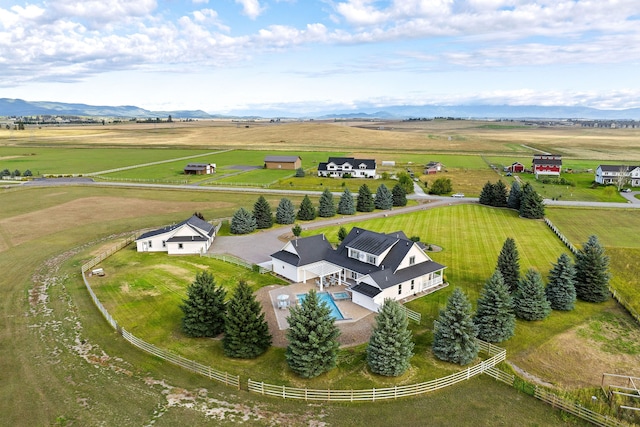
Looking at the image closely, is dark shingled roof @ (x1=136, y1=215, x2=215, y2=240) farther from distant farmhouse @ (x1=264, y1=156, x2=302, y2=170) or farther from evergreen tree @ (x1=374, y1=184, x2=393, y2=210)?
distant farmhouse @ (x1=264, y1=156, x2=302, y2=170)

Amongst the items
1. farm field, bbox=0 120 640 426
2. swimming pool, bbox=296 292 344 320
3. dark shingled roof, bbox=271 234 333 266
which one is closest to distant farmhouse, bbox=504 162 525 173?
farm field, bbox=0 120 640 426

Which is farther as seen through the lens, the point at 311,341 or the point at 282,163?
the point at 282,163

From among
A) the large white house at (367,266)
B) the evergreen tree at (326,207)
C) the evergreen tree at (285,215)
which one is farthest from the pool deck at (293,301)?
the evergreen tree at (326,207)

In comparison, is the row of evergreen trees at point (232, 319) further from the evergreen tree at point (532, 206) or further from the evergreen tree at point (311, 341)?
→ the evergreen tree at point (532, 206)

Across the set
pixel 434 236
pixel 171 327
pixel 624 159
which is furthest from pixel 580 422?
pixel 624 159

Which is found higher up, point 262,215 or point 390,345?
point 262,215

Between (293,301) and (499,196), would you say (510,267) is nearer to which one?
(293,301)

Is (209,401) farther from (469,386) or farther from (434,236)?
(434,236)

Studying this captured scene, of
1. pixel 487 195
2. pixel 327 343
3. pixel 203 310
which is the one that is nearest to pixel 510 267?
pixel 327 343
